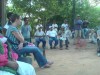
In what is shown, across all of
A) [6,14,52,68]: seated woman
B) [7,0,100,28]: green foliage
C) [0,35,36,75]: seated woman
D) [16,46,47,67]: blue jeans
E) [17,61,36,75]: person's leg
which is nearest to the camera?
[0,35,36,75]: seated woman

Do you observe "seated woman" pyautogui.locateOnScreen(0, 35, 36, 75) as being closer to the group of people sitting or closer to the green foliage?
the group of people sitting

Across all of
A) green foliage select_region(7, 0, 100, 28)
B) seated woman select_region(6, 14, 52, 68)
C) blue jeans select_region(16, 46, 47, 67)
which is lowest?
blue jeans select_region(16, 46, 47, 67)

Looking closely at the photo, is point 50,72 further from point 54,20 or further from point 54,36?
point 54,20

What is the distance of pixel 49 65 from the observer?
8625 millimetres

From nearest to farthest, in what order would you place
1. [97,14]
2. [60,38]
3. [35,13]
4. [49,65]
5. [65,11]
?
[49,65], [60,38], [35,13], [65,11], [97,14]

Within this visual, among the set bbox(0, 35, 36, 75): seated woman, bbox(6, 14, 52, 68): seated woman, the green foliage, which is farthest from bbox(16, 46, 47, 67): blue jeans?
the green foliage

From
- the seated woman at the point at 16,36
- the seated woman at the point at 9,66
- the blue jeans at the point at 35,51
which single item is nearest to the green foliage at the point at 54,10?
the blue jeans at the point at 35,51

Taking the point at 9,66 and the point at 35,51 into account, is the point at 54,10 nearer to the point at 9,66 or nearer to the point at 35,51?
the point at 35,51

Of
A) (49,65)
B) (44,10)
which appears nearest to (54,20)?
(44,10)

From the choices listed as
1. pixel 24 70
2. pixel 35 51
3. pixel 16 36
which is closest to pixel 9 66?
pixel 24 70

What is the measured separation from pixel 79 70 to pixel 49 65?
0.91m

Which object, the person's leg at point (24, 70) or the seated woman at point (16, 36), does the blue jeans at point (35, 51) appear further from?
the person's leg at point (24, 70)

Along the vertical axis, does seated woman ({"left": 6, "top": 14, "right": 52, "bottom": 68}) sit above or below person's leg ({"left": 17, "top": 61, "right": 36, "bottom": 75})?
above

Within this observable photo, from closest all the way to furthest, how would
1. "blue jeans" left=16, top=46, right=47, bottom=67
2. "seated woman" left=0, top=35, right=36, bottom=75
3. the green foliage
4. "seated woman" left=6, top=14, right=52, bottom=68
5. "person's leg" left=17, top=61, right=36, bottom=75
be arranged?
"seated woman" left=0, top=35, right=36, bottom=75, "person's leg" left=17, top=61, right=36, bottom=75, "seated woman" left=6, top=14, right=52, bottom=68, "blue jeans" left=16, top=46, right=47, bottom=67, the green foliage
